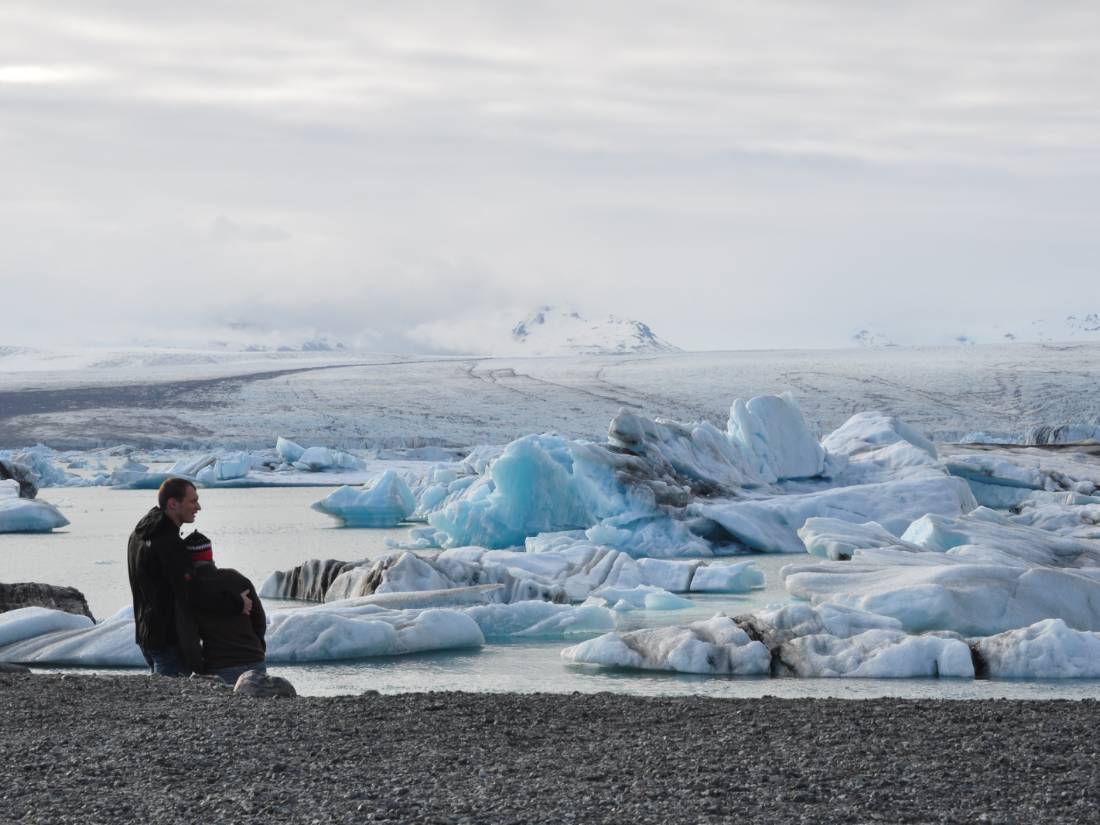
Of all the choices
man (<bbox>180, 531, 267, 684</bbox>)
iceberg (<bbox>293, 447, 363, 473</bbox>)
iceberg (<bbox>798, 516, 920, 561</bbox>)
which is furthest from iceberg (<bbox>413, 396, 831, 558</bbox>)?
iceberg (<bbox>293, 447, 363, 473</bbox>)

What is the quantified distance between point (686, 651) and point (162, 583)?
3.14 metres

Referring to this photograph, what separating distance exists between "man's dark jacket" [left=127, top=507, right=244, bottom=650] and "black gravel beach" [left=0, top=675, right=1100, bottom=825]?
24 centimetres

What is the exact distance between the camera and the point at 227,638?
5184 millimetres

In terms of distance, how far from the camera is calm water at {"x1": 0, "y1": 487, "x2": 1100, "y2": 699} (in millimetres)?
6551

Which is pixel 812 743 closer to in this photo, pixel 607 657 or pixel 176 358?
pixel 607 657

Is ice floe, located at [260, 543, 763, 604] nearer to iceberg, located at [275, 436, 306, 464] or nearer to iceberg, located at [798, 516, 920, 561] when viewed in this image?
iceberg, located at [798, 516, 920, 561]

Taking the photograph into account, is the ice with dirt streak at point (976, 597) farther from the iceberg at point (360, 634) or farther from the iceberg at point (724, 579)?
the iceberg at point (360, 634)

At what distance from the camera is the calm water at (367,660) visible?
258 inches

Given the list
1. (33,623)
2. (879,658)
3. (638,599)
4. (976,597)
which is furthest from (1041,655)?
(33,623)

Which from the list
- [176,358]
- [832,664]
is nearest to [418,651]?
[832,664]

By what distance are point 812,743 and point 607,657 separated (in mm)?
2976

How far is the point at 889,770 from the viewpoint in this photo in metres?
3.86

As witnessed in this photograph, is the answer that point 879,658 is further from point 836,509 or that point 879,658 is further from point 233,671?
point 836,509

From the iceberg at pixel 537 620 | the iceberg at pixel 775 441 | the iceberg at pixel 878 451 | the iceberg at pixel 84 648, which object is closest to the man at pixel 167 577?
the iceberg at pixel 84 648
